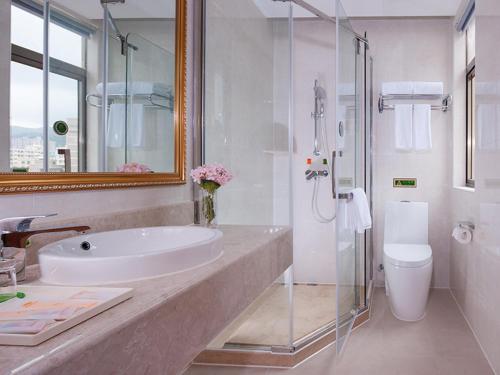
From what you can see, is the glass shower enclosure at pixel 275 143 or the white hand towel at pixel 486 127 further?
the glass shower enclosure at pixel 275 143

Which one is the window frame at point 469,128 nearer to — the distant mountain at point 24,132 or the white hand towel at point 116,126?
the white hand towel at point 116,126

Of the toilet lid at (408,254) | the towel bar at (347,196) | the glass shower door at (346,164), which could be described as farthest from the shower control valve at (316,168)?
the toilet lid at (408,254)

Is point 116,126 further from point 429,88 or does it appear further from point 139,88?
point 429,88

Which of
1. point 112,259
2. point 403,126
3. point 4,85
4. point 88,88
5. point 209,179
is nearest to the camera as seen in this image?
point 112,259

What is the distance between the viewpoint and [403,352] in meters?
2.42

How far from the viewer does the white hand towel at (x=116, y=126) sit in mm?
1412

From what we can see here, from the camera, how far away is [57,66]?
3.83 feet

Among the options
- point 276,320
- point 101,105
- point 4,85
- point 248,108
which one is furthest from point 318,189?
point 4,85

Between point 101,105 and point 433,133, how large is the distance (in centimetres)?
269

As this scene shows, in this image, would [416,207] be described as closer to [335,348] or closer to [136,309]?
[335,348]

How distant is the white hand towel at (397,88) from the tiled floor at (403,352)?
1678 mm

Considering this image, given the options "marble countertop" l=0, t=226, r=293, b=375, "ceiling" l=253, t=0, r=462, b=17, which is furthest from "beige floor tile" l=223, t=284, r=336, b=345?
"ceiling" l=253, t=0, r=462, b=17

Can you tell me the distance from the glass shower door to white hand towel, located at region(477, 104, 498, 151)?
802 mm

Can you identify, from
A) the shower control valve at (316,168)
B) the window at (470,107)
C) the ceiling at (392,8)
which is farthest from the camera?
the shower control valve at (316,168)
